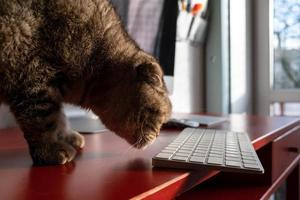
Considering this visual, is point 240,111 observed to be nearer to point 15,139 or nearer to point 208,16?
point 208,16

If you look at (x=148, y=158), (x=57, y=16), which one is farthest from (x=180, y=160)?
(x=57, y=16)

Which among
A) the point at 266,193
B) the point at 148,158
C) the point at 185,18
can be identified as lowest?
the point at 266,193

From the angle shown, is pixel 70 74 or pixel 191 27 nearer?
pixel 70 74

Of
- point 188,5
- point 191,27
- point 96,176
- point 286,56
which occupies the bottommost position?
point 96,176

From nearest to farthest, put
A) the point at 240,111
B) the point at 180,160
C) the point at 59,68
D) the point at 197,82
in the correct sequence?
the point at 180,160 < the point at 59,68 < the point at 197,82 < the point at 240,111

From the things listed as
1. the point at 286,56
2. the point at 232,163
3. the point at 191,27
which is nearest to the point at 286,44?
the point at 286,56

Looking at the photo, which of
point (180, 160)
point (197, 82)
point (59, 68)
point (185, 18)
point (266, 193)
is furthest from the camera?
point (197, 82)

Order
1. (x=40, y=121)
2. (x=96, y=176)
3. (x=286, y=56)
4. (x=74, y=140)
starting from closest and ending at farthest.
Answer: (x=96, y=176) < (x=40, y=121) < (x=74, y=140) < (x=286, y=56)

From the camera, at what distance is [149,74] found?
2.43ft

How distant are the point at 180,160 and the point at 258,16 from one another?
2.15 m

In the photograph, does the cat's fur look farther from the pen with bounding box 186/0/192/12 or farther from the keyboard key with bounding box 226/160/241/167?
the pen with bounding box 186/0/192/12

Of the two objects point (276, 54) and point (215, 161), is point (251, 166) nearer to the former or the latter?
point (215, 161)

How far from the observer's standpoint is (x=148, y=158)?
0.68m

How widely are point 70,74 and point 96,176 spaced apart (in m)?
0.25
